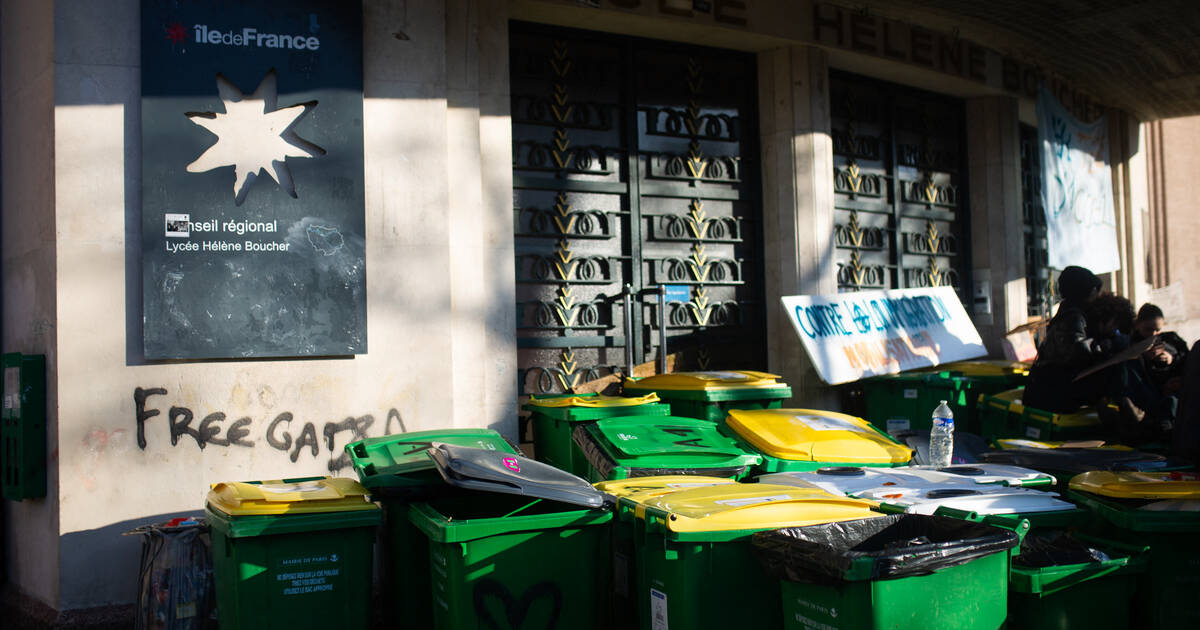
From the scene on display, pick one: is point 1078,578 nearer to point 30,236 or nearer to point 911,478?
point 911,478

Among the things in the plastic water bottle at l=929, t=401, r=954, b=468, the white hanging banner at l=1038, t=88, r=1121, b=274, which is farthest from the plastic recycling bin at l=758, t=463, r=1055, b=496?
the white hanging banner at l=1038, t=88, r=1121, b=274

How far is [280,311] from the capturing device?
229 inches

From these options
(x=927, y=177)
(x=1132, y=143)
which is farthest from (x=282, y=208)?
(x=1132, y=143)

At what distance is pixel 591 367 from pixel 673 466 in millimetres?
2728

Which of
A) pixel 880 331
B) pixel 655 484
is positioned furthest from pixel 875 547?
pixel 880 331

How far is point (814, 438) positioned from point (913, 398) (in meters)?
2.93

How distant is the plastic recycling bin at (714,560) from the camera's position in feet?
12.0

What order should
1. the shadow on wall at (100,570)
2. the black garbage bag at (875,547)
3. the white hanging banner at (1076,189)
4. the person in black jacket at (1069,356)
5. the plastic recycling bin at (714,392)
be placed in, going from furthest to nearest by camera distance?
the white hanging banner at (1076,189) < the person in black jacket at (1069,356) < the plastic recycling bin at (714,392) < the shadow on wall at (100,570) < the black garbage bag at (875,547)

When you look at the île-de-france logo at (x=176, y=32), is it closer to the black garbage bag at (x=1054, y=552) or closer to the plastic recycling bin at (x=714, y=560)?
the plastic recycling bin at (x=714, y=560)

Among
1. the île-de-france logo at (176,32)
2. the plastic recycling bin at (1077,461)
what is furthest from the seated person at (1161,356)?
the île-de-france logo at (176,32)

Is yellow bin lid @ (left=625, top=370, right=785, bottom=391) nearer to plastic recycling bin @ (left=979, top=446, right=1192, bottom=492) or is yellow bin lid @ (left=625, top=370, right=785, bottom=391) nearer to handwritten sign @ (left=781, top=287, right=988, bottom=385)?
handwritten sign @ (left=781, top=287, right=988, bottom=385)

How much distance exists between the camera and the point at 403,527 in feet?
15.3

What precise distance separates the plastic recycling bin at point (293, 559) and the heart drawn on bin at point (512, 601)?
0.66 meters

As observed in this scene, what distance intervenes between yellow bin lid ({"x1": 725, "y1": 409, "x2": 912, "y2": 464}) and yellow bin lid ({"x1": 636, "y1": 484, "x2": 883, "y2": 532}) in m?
1.28
